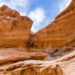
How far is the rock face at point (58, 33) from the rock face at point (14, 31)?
1671 millimetres

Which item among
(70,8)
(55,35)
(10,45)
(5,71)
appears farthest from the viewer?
(70,8)

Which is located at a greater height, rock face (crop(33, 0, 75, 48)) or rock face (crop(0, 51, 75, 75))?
rock face (crop(33, 0, 75, 48))

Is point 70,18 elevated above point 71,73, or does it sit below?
above

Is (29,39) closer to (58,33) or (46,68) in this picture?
(58,33)

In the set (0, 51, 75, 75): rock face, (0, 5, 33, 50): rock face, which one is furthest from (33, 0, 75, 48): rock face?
(0, 51, 75, 75): rock face

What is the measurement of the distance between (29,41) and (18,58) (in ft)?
10.8

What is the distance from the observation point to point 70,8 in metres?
11.4

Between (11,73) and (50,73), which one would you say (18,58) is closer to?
(11,73)

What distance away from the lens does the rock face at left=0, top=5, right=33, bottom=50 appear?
910 cm

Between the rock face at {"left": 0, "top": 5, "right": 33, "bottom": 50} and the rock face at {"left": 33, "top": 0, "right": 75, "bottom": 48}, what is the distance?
1.67 m

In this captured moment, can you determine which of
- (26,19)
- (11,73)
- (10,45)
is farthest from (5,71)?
(26,19)

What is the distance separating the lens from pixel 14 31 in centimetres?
966

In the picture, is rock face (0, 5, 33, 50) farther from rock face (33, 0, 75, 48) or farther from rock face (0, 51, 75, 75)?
rock face (0, 51, 75, 75)

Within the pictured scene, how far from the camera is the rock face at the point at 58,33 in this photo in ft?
33.4
